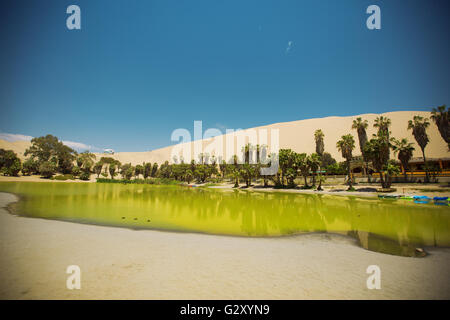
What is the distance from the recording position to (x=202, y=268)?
7688 millimetres

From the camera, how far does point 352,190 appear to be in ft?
147

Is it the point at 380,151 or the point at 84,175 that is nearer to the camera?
the point at 380,151

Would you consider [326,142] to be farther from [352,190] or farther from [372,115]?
[352,190]

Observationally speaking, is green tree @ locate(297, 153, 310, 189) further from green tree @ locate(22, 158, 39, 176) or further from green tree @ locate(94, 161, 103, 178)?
green tree @ locate(22, 158, 39, 176)

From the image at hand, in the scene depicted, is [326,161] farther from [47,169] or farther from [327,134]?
[47,169]

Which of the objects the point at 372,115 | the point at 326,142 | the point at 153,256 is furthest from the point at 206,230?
the point at 372,115

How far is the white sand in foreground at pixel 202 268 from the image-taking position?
6.07m

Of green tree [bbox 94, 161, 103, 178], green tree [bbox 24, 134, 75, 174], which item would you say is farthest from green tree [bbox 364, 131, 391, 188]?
green tree [bbox 24, 134, 75, 174]

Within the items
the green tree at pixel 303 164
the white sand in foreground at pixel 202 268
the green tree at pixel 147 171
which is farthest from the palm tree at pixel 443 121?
the green tree at pixel 147 171

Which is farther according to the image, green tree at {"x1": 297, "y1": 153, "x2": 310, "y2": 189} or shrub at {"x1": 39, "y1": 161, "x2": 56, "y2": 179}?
shrub at {"x1": 39, "y1": 161, "x2": 56, "y2": 179}

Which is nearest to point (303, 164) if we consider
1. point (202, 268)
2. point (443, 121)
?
point (443, 121)

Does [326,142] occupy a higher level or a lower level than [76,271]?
higher

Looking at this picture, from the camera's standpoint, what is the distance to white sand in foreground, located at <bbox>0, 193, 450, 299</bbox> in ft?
19.9
